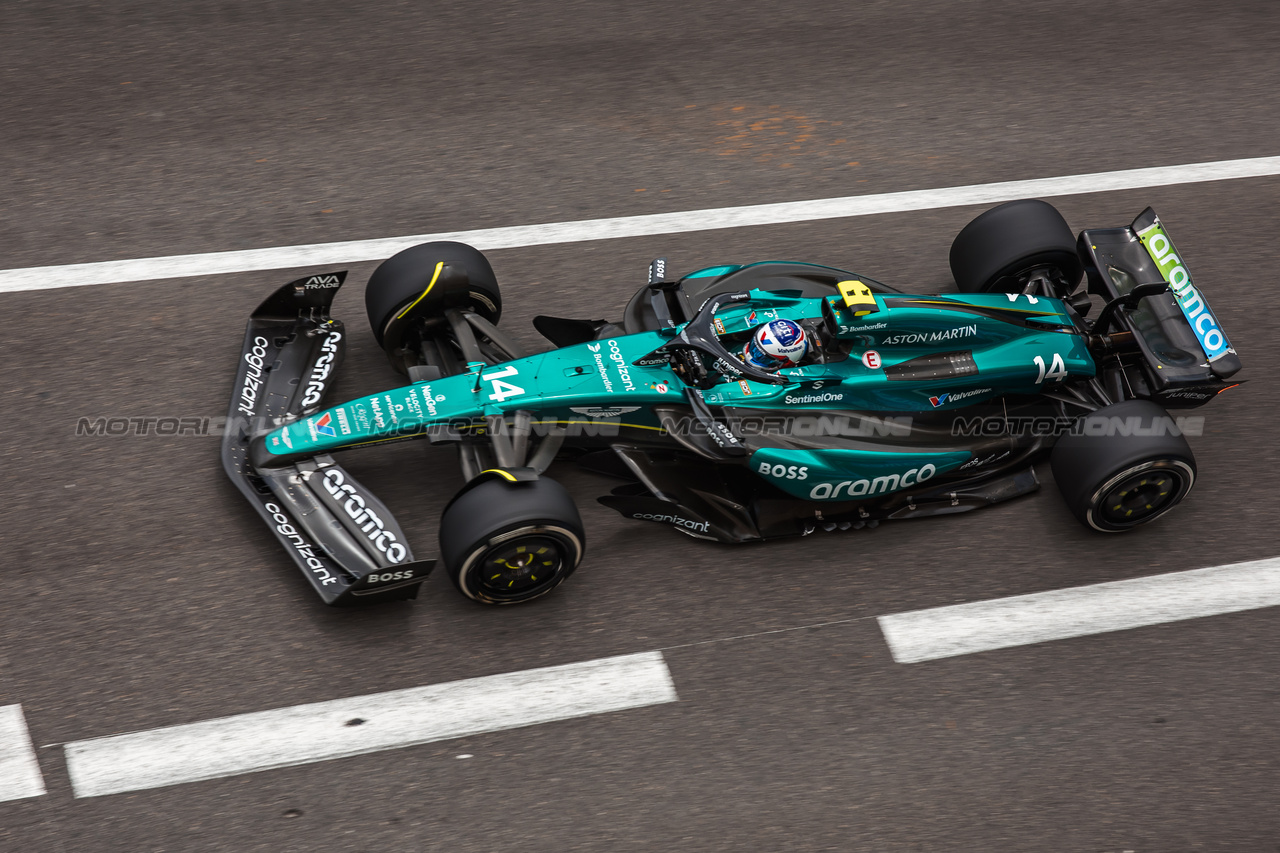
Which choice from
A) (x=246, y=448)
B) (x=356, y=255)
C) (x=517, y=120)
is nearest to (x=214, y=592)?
(x=246, y=448)

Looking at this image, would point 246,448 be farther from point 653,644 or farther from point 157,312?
point 653,644

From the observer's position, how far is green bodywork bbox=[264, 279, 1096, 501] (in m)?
5.28

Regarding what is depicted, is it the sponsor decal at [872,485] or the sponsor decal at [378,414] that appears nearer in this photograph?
the sponsor decal at [378,414]

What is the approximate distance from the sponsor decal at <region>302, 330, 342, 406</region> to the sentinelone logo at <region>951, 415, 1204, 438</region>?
3.21 m

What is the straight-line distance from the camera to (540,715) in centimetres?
500

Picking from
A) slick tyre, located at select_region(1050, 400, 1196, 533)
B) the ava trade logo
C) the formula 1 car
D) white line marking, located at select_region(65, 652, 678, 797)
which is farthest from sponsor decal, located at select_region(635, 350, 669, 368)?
slick tyre, located at select_region(1050, 400, 1196, 533)

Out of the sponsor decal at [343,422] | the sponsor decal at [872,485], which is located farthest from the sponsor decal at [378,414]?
the sponsor decal at [872,485]

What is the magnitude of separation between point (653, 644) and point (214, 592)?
208 centimetres

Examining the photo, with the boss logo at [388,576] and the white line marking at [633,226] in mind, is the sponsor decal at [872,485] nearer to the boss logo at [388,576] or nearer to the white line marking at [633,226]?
the boss logo at [388,576]

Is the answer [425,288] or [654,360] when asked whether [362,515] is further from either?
[654,360]

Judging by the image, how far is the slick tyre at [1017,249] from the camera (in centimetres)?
611

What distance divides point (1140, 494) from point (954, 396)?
101 centimetres

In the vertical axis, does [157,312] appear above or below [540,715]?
above

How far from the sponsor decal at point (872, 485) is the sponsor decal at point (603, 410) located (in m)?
0.98
